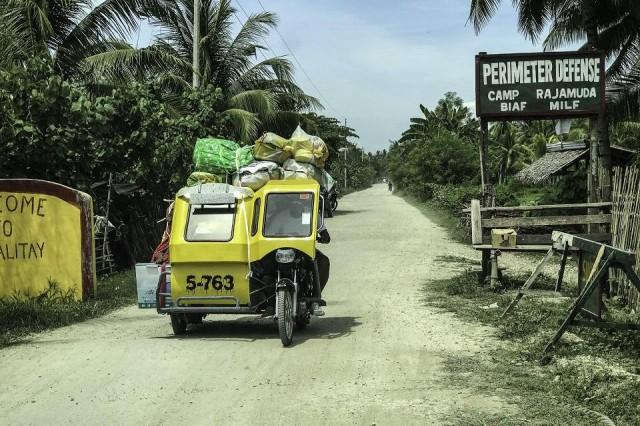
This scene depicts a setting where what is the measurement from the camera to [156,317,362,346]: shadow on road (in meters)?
8.49

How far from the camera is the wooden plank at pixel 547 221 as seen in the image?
11.2 meters

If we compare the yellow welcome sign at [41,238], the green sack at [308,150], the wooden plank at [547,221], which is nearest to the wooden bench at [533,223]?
the wooden plank at [547,221]

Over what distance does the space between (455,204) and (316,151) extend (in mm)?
24398

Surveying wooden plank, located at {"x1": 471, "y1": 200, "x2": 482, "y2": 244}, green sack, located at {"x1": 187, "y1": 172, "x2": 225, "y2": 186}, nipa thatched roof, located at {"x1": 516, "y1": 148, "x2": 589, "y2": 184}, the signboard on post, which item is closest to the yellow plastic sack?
green sack, located at {"x1": 187, "y1": 172, "x2": 225, "y2": 186}

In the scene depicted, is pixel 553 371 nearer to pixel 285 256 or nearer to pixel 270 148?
pixel 285 256

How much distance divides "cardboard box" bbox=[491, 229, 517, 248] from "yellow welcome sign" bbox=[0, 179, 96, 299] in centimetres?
669

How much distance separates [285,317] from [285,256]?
720mm

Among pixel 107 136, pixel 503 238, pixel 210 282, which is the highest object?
pixel 107 136

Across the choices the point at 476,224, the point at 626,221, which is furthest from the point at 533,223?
the point at 626,221

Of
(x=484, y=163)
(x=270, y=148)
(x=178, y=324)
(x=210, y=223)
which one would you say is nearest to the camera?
(x=210, y=223)

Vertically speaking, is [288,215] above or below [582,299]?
above

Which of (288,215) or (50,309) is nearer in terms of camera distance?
(288,215)

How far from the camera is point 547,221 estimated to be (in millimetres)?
11570

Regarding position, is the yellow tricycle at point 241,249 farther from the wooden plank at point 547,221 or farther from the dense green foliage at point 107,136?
the dense green foliage at point 107,136
